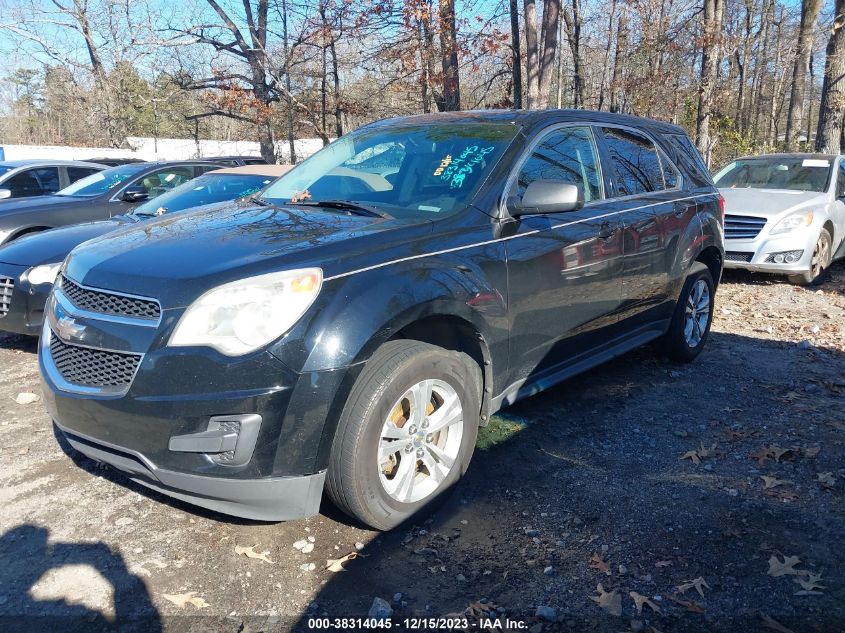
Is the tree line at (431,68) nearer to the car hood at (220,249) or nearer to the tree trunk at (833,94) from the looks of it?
the tree trunk at (833,94)

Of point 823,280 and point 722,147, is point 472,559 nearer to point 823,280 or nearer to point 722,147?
point 823,280

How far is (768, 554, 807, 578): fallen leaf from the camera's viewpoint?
283 centimetres

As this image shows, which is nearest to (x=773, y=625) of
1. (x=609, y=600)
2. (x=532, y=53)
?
(x=609, y=600)

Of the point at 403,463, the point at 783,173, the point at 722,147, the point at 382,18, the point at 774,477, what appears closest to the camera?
the point at 403,463

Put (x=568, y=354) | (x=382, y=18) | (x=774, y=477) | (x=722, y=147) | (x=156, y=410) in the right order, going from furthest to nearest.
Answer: (x=722, y=147) < (x=382, y=18) < (x=568, y=354) < (x=774, y=477) < (x=156, y=410)

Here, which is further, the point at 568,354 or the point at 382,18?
the point at 382,18

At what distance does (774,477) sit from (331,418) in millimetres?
2541

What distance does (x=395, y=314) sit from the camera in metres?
2.86

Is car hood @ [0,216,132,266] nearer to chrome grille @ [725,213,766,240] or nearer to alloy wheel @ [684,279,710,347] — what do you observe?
alloy wheel @ [684,279,710,347]

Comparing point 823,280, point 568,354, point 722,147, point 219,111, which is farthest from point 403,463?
point 722,147

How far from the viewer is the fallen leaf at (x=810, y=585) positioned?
106 inches

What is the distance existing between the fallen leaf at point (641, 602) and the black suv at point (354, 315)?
3.24 feet

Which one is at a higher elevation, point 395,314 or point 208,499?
point 395,314

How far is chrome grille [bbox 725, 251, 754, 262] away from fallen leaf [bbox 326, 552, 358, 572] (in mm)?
7348
